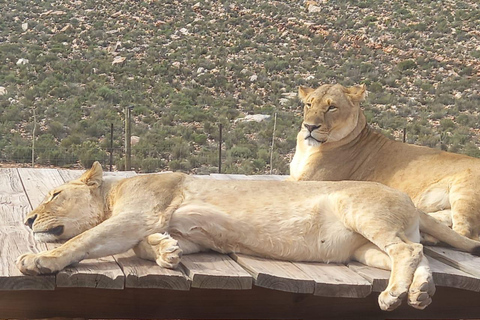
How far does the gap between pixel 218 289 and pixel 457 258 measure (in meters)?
1.33

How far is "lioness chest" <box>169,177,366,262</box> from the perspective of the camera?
4148 mm

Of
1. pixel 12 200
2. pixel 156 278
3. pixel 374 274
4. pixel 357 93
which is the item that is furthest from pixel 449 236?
pixel 12 200

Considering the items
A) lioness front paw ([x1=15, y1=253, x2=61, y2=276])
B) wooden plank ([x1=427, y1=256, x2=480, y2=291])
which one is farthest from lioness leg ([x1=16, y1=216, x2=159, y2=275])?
wooden plank ([x1=427, y1=256, x2=480, y2=291])

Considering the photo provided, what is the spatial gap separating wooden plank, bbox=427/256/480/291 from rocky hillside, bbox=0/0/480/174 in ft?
48.5

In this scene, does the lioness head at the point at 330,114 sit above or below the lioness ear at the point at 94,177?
above

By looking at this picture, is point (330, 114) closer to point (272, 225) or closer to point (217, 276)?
point (272, 225)

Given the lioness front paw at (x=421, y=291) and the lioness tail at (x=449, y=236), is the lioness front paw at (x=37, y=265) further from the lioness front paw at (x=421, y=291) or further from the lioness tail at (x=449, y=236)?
the lioness tail at (x=449, y=236)

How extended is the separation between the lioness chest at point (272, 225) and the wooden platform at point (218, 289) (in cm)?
9

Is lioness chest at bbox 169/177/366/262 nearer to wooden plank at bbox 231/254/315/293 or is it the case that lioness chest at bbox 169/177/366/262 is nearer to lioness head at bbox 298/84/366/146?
wooden plank at bbox 231/254/315/293

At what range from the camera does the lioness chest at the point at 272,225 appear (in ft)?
13.6

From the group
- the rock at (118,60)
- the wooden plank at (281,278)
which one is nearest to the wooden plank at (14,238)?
the wooden plank at (281,278)

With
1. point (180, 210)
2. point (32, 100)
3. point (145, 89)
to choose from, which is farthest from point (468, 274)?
point (145, 89)

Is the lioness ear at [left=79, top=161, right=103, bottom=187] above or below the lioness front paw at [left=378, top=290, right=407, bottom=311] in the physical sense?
above

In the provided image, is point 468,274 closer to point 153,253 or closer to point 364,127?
point 153,253
